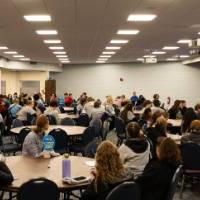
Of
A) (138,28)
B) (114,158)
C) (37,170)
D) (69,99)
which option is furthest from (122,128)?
(69,99)

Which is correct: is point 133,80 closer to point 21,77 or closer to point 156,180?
point 21,77

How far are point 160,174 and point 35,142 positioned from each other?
7.66 feet

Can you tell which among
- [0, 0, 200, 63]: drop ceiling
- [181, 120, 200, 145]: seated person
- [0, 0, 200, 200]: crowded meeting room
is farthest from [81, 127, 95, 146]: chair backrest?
[0, 0, 200, 63]: drop ceiling

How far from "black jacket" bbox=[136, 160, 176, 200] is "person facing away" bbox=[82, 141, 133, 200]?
0.85 ft

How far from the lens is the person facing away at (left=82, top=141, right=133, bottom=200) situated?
10.5 ft

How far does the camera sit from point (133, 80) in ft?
76.7

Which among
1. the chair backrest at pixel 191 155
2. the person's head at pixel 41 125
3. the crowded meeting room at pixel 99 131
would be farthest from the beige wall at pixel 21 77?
the chair backrest at pixel 191 155

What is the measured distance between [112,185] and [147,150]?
1.58m

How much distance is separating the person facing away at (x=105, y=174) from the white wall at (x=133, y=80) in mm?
19756

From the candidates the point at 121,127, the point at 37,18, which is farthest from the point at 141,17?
the point at 121,127

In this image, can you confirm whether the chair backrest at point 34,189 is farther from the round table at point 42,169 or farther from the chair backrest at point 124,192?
the chair backrest at point 124,192

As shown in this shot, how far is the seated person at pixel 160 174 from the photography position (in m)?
3.57

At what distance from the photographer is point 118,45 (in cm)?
1323

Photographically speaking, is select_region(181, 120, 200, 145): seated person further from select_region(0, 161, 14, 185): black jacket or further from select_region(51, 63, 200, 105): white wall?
select_region(51, 63, 200, 105): white wall
